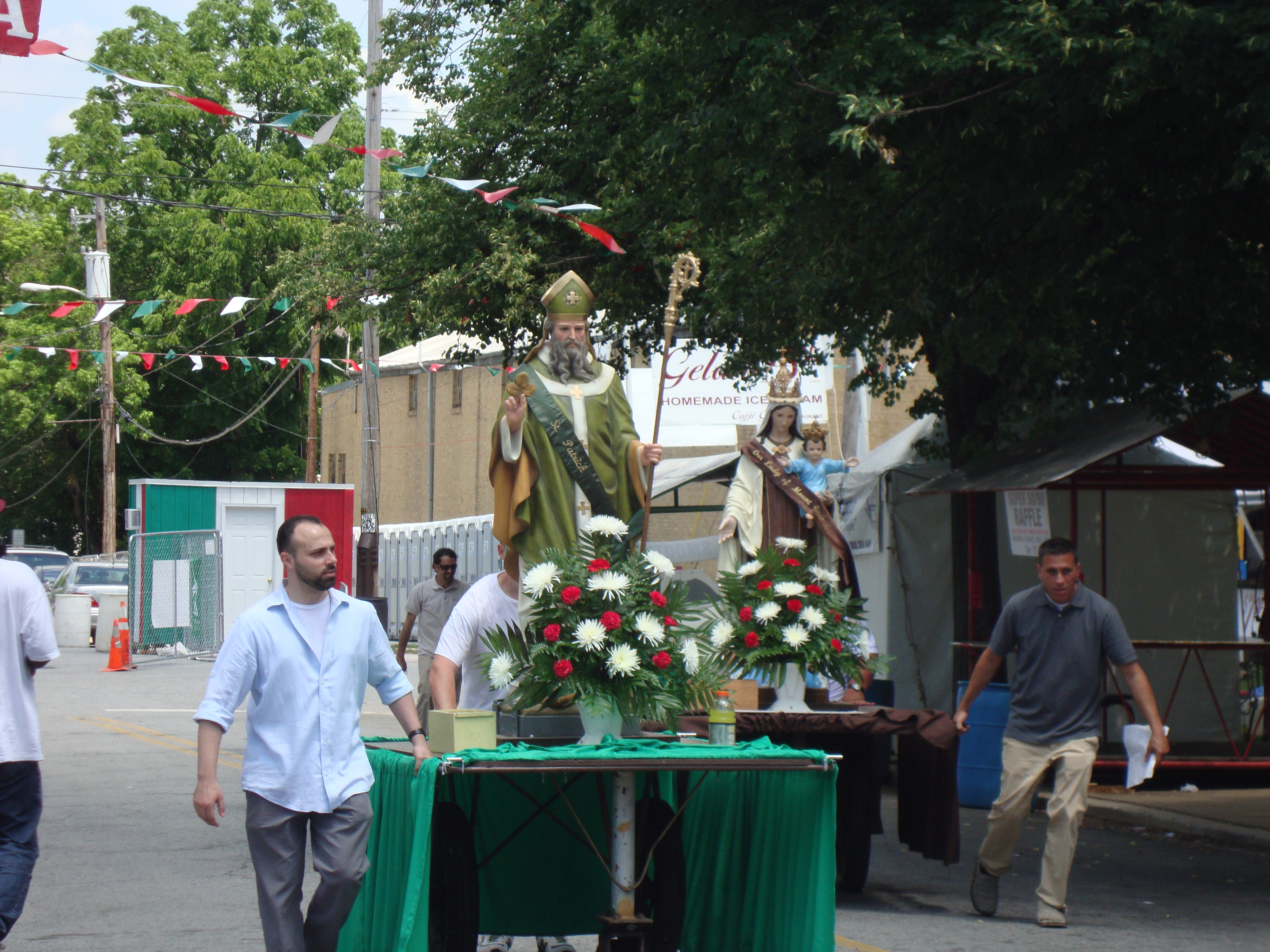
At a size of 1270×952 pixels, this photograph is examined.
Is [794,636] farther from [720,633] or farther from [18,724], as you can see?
[18,724]

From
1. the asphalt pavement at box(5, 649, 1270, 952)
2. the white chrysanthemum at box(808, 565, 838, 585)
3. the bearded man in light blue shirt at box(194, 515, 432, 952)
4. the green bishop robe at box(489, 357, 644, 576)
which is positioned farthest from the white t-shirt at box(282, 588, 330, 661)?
the white chrysanthemum at box(808, 565, 838, 585)

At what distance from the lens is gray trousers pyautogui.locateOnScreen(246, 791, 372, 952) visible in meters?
5.33

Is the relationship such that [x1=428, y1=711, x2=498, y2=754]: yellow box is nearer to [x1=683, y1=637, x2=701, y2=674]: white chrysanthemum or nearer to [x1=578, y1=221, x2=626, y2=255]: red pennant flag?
[x1=683, y1=637, x2=701, y2=674]: white chrysanthemum

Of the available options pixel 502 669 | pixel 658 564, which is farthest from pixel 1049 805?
pixel 502 669

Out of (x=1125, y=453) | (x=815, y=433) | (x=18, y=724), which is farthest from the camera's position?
(x=815, y=433)

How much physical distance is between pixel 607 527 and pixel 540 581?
41 cm

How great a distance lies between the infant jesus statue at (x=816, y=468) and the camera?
38.1 feet

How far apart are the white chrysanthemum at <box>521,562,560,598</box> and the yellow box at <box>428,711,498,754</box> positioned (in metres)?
0.54

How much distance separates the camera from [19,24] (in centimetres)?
1102

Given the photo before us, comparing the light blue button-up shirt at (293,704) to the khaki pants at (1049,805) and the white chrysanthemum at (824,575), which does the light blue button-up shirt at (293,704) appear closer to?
the white chrysanthemum at (824,575)

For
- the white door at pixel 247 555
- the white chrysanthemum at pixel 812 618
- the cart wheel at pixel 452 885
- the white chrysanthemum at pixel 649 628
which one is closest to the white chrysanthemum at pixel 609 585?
the white chrysanthemum at pixel 649 628

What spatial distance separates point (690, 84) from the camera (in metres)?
10.6

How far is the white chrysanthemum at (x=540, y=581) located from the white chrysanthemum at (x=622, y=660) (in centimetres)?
35

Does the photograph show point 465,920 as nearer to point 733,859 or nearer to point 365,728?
point 733,859
